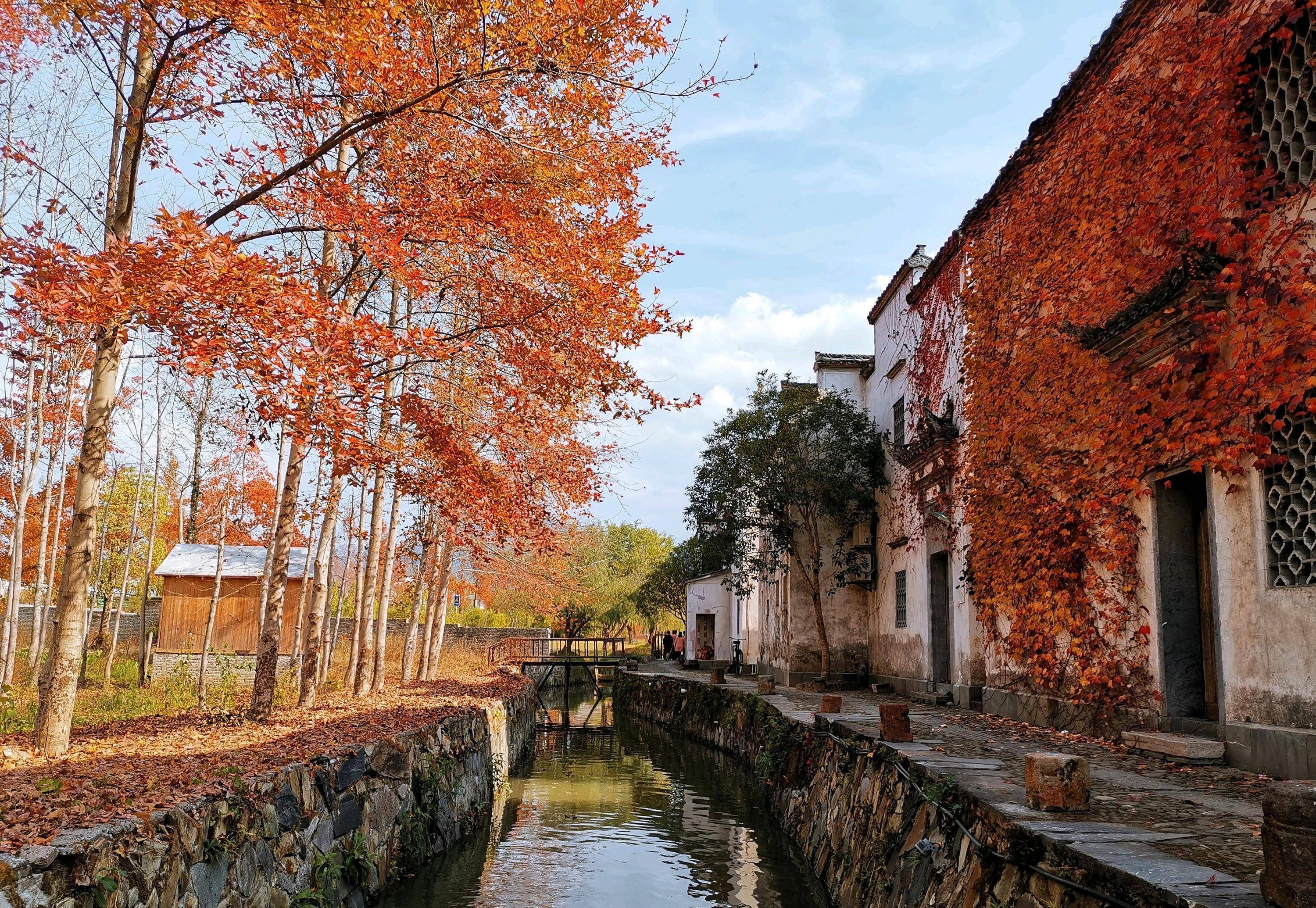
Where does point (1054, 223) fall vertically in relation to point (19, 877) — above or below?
above

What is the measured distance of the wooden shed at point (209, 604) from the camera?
22531mm

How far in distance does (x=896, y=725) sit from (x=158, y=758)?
21.5ft

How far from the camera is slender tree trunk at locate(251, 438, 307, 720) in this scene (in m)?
9.98

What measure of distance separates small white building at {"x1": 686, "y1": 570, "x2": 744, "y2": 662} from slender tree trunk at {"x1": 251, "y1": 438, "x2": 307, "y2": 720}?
23.9 m

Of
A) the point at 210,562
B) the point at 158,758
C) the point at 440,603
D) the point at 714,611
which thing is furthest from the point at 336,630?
the point at 714,611

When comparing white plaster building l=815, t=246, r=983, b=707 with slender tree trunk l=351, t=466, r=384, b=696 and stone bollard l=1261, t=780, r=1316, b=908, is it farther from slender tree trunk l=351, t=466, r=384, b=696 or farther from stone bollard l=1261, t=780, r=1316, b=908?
stone bollard l=1261, t=780, r=1316, b=908

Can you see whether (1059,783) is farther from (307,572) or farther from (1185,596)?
(307,572)

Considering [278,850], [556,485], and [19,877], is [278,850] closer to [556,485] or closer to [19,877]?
[19,877]

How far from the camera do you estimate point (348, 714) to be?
1109cm

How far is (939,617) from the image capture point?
51.1 ft

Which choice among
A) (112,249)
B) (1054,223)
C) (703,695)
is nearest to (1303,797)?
(112,249)

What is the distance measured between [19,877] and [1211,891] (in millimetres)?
4905

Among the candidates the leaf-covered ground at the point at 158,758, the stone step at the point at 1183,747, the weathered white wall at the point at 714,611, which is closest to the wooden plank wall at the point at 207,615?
the leaf-covered ground at the point at 158,758

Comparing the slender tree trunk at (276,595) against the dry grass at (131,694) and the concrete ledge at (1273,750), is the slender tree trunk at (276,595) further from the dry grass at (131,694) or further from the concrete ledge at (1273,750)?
the concrete ledge at (1273,750)
